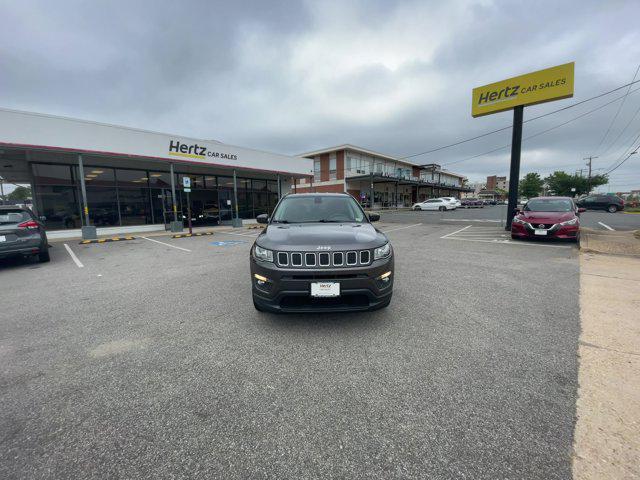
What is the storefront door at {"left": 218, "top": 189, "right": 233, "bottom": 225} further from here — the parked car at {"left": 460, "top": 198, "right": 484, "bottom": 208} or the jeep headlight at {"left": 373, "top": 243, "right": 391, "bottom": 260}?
the parked car at {"left": 460, "top": 198, "right": 484, "bottom": 208}

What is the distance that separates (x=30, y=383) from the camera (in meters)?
2.41

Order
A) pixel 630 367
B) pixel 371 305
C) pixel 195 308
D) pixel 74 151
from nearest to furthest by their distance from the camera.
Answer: pixel 630 367
pixel 371 305
pixel 195 308
pixel 74 151

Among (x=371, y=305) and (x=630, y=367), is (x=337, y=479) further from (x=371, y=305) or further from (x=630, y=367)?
(x=630, y=367)

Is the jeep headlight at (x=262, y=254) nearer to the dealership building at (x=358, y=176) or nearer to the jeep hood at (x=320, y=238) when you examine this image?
the jeep hood at (x=320, y=238)

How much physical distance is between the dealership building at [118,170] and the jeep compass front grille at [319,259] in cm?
1113

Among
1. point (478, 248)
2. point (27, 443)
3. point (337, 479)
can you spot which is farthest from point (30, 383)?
point (478, 248)

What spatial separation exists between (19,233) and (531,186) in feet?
340

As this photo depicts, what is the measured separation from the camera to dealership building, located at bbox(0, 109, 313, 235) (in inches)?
448

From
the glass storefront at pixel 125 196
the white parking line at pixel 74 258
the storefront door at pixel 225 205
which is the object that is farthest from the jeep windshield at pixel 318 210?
the storefront door at pixel 225 205

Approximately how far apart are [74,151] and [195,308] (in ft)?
40.9

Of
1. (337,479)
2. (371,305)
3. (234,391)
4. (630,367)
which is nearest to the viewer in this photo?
(337,479)

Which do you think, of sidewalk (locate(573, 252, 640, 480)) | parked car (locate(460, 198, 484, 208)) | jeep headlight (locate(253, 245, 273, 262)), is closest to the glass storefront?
jeep headlight (locate(253, 245, 273, 262))

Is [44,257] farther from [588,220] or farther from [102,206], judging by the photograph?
[588,220]

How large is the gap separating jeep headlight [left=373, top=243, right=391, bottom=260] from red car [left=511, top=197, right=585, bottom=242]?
8.46 m
